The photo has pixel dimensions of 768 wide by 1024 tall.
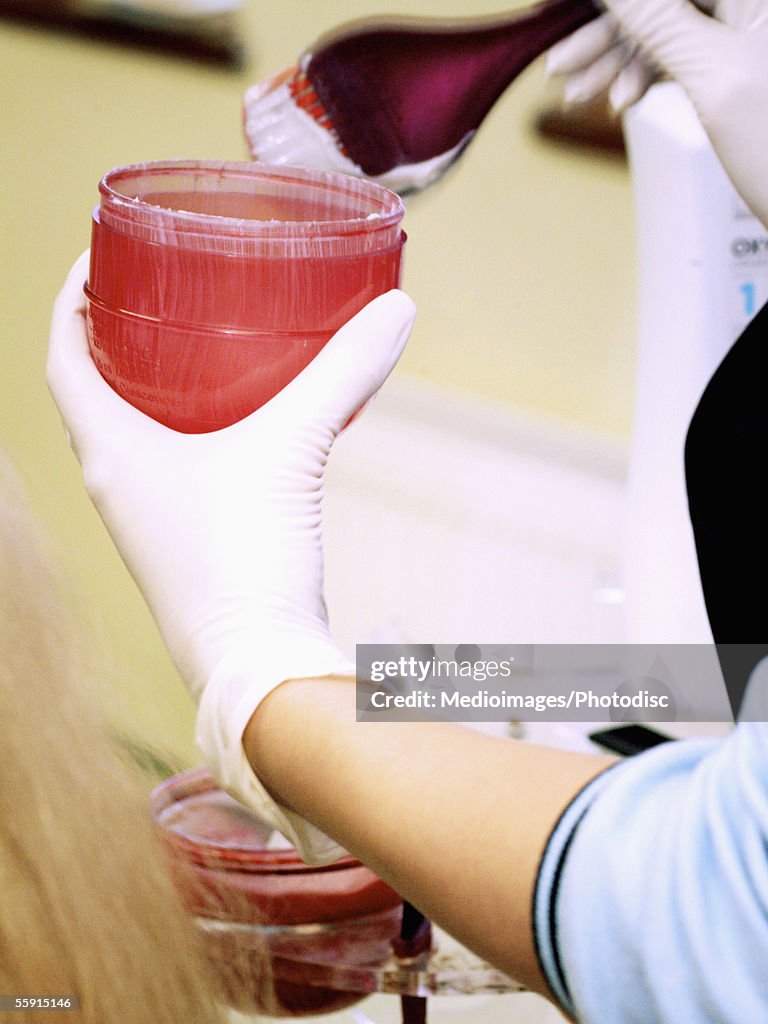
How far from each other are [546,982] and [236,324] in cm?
32

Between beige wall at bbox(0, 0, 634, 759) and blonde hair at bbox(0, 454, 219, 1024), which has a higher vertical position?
beige wall at bbox(0, 0, 634, 759)

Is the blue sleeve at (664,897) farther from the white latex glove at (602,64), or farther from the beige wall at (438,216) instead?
the beige wall at (438,216)

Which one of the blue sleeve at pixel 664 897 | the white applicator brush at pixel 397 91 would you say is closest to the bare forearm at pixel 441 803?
the blue sleeve at pixel 664 897

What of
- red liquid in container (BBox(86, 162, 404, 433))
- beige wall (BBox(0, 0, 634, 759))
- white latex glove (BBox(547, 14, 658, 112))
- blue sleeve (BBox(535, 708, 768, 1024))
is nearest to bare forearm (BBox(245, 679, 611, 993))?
blue sleeve (BBox(535, 708, 768, 1024))

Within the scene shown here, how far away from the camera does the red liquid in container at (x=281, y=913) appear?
2.18 feet

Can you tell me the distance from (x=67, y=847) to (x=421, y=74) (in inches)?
23.3

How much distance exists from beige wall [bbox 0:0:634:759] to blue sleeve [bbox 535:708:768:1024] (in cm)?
78

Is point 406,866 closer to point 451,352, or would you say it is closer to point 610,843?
point 610,843

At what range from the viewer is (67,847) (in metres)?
0.45

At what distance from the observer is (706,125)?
2.52ft

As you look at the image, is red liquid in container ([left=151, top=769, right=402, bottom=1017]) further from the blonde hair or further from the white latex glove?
the white latex glove

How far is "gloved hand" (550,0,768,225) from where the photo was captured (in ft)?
2.42

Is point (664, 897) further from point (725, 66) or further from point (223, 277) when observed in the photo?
point (725, 66)

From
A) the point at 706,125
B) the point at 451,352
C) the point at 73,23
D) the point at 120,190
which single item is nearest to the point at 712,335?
the point at 706,125
